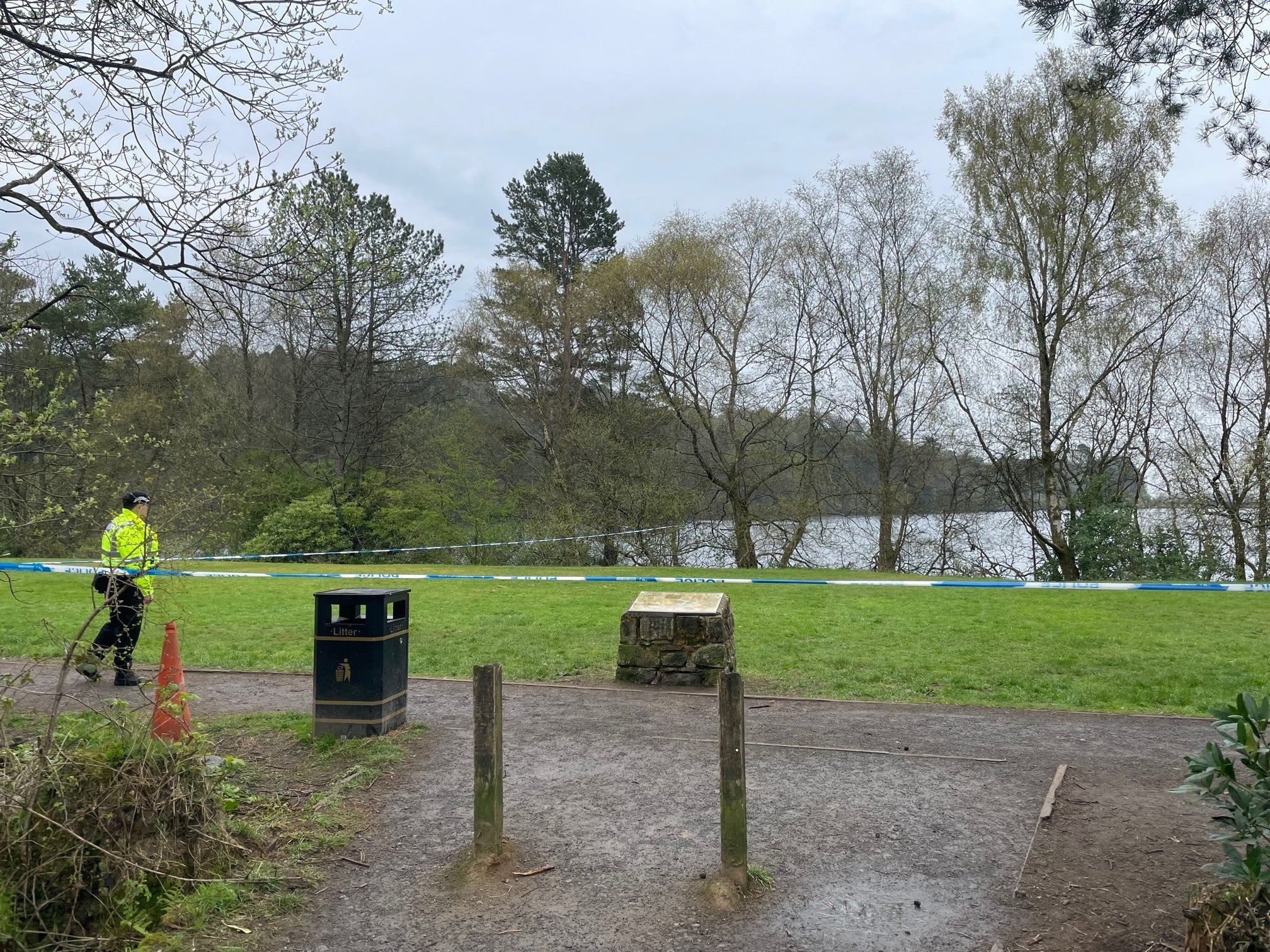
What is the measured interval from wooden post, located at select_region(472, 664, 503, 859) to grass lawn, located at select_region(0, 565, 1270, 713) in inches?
63.0

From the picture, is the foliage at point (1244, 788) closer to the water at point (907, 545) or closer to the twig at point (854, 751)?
the twig at point (854, 751)

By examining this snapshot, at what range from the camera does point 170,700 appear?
17.1 ft

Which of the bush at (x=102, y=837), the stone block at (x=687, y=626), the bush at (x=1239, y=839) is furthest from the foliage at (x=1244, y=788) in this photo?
the stone block at (x=687, y=626)

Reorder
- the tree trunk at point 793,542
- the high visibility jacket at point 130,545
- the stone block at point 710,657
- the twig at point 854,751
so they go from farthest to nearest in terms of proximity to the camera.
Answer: the tree trunk at point 793,542 < the stone block at point 710,657 < the twig at point 854,751 < the high visibility jacket at point 130,545

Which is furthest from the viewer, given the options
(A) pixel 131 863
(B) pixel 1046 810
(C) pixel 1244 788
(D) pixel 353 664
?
(D) pixel 353 664

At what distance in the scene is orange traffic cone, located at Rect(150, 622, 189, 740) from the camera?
16.0ft

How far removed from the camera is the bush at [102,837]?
3.97m

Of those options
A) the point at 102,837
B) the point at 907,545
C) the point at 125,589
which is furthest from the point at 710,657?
the point at 907,545

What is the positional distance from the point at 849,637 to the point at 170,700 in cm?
865

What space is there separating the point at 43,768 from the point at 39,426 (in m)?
1.86

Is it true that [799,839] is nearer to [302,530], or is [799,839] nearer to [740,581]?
[740,581]

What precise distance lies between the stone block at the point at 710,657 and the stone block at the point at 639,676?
417mm

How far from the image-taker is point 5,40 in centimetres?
612

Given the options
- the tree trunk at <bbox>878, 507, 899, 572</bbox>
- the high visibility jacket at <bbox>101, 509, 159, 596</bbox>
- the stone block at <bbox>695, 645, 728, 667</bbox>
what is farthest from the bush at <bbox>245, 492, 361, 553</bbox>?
the stone block at <bbox>695, 645, 728, 667</bbox>
